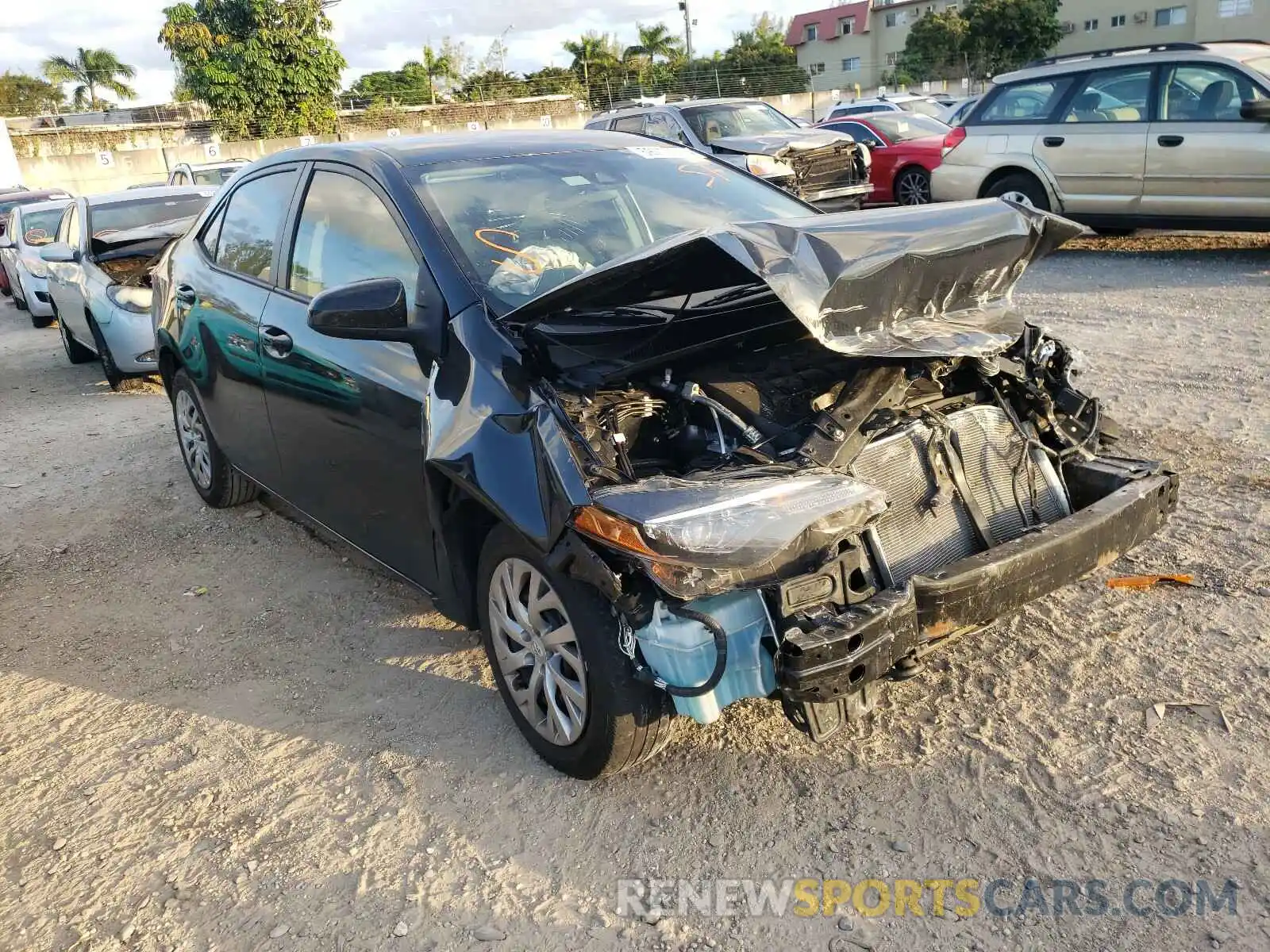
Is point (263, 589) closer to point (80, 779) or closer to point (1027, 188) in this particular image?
point (80, 779)

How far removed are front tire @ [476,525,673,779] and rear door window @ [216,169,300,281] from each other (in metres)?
1.98

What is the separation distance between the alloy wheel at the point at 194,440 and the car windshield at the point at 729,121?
8.35 meters

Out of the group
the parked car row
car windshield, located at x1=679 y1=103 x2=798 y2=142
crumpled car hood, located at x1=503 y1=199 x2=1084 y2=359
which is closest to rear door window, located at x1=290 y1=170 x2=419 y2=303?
the parked car row

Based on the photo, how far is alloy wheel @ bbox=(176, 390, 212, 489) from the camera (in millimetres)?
5367

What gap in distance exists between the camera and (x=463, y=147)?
3.83 meters

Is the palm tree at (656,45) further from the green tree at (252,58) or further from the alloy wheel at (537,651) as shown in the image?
the alloy wheel at (537,651)

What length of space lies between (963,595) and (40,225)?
13381 millimetres

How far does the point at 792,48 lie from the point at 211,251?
6719cm

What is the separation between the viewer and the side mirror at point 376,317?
3090 millimetres

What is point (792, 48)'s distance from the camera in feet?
214

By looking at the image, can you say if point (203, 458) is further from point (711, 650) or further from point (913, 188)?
point (913, 188)

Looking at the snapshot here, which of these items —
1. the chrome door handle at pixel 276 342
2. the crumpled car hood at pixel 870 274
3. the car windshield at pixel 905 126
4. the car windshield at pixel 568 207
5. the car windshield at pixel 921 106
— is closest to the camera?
the crumpled car hood at pixel 870 274

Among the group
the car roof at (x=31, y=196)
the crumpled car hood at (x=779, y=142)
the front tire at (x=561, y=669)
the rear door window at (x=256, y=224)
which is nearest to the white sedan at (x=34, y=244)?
the car roof at (x=31, y=196)

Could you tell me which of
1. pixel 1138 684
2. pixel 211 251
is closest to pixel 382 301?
pixel 211 251
